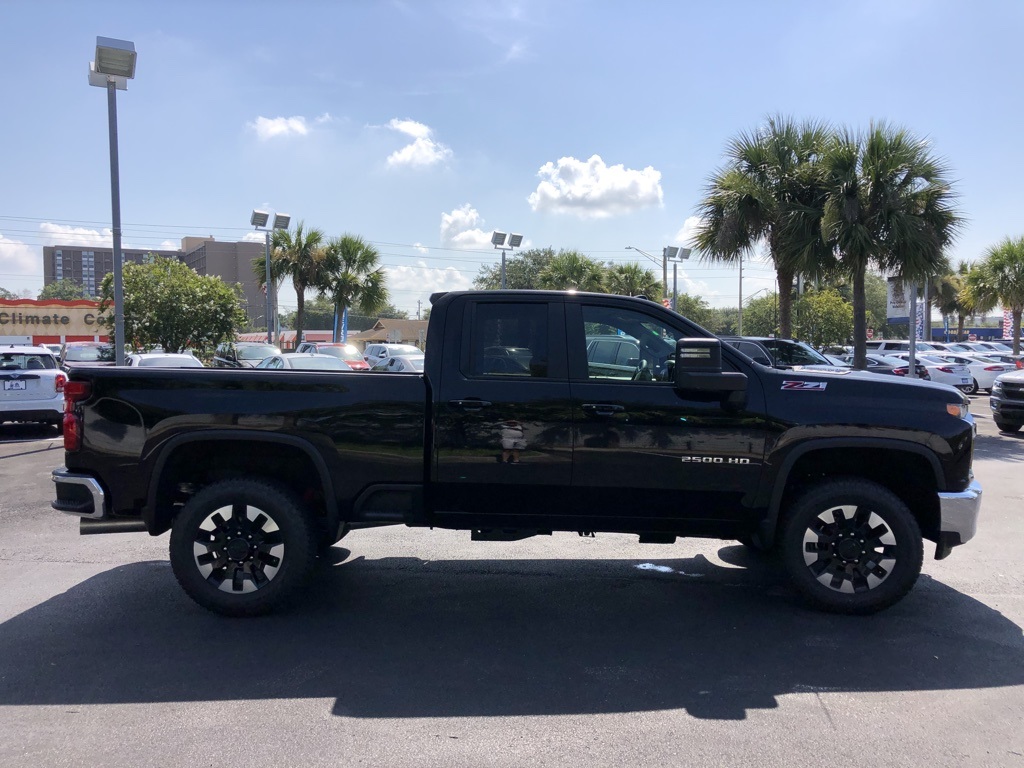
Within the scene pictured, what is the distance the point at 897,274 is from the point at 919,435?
13.4 meters

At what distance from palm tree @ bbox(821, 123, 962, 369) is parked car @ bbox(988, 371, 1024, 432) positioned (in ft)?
8.96

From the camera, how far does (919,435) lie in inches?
201

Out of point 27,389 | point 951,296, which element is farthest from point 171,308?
point 951,296

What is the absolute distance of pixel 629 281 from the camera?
37.4 metres

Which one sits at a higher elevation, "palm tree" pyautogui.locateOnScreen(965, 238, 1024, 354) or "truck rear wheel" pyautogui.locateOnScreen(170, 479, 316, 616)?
"palm tree" pyautogui.locateOnScreen(965, 238, 1024, 354)

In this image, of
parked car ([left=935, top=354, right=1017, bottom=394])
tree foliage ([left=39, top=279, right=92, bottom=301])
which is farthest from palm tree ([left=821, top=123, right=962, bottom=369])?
tree foliage ([left=39, top=279, right=92, bottom=301])

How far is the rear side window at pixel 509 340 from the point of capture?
5.20 metres

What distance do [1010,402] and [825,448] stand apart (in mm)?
12316

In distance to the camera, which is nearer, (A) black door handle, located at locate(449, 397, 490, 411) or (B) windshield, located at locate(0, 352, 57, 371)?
(A) black door handle, located at locate(449, 397, 490, 411)

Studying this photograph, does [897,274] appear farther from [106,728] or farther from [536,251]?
[536,251]

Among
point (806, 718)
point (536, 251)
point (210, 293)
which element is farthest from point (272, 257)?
point (536, 251)

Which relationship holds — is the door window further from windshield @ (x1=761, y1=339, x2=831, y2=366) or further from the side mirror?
windshield @ (x1=761, y1=339, x2=831, y2=366)

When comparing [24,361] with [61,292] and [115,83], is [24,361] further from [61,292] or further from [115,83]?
[61,292]

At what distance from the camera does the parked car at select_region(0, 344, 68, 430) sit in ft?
43.8
